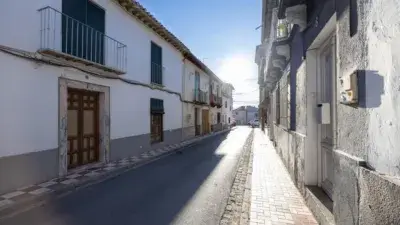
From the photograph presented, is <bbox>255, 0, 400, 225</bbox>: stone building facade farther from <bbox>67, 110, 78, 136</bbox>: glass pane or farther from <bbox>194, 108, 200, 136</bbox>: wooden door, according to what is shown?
<bbox>194, 108, 200, 136</bbox>: wooden door

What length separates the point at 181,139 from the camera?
16.8 m

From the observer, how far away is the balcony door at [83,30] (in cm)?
717

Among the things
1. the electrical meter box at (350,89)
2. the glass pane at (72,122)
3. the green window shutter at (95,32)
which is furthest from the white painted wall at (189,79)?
the electrical meter box at (350,89)

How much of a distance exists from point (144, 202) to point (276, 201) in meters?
2.48

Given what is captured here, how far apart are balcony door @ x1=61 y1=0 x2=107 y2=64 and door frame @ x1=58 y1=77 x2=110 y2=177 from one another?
840 mm

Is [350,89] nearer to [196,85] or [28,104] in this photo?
[28,104]

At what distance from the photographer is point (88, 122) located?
8.68 m

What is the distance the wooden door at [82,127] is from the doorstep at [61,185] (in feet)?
1.42

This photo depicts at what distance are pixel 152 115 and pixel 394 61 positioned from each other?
1174 centimetres

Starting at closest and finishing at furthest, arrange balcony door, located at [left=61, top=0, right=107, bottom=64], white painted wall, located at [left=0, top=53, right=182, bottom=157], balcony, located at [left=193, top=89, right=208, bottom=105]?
white painted wall, located at [left=0, top=53, right=182, bottom=157] → balcony door, located at [left=61, top=0, right=107, bottom=64] → balcony, located at [left=193, top=89, right=208, bottom=105]

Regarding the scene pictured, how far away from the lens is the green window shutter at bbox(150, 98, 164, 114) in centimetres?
1256

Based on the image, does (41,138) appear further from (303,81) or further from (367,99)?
(367,99)

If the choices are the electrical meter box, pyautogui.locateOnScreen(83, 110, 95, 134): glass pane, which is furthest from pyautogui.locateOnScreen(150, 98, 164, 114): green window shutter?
the electrical meter box

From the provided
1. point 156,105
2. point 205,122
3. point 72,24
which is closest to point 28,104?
point 72,24
